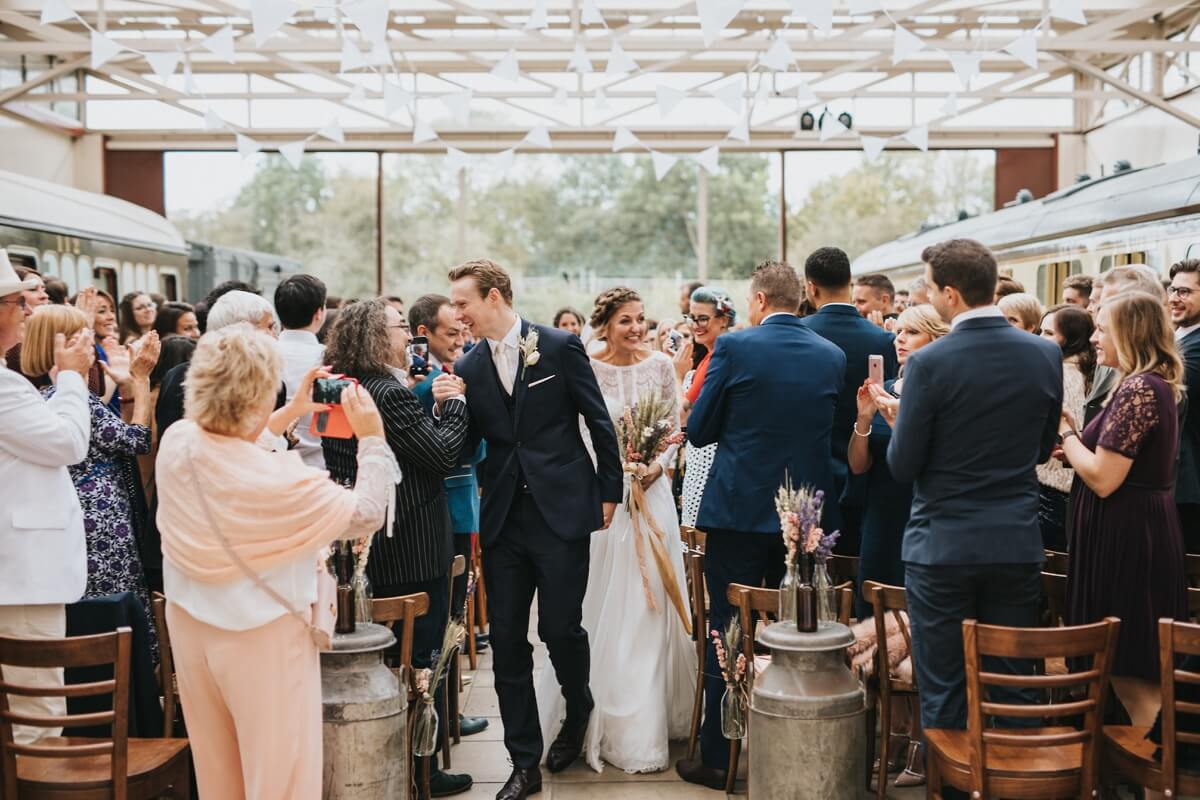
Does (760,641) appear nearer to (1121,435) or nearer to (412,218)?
(1121,435)

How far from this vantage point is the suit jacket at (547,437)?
455cm

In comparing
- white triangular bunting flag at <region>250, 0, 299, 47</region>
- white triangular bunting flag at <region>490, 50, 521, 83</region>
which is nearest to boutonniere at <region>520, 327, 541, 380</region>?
white triangular bunting flag at <region>250, 0, 299, 47</region>

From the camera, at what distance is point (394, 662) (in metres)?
4.23

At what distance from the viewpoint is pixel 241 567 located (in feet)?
10.0

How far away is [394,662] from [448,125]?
49.7 ft

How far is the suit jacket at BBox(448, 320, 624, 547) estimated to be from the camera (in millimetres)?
4555

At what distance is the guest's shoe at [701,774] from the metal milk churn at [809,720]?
0.62m

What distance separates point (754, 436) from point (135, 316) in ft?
16.4

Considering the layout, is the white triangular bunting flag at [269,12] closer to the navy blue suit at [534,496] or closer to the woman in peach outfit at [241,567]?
the navy blue suit at [534,496]

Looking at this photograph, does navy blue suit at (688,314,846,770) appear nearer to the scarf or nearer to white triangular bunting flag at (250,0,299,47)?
the scarf

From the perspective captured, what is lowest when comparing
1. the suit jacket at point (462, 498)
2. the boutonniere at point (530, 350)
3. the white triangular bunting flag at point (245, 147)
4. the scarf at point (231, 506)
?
the suit jacket at point (462, 498)

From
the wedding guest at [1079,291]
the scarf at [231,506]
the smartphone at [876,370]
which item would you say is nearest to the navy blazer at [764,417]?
the smartphone at [876,370]

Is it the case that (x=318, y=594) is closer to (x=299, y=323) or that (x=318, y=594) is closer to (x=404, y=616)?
(x=404, y=616)

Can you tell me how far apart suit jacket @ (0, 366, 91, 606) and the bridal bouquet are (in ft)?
7.20
